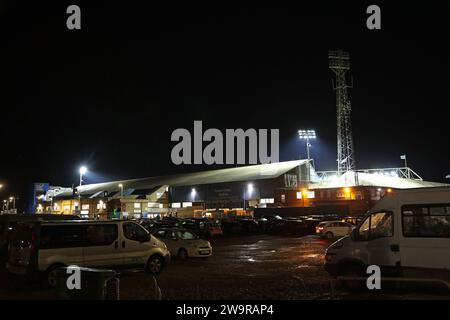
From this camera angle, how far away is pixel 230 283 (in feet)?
41.0

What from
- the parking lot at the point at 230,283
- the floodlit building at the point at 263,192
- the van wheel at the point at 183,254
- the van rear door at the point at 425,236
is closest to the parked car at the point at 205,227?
the van wheel at the point at 183,254

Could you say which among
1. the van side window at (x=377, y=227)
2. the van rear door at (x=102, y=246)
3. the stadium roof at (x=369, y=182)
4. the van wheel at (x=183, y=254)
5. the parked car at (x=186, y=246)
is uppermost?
the stadium roof at (x=369, y=182)

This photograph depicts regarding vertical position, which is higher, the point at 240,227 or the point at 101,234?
the point at 101,234

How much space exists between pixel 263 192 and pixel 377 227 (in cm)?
5604

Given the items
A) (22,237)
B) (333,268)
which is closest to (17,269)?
(22,237)

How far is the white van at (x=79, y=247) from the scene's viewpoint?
12328mm

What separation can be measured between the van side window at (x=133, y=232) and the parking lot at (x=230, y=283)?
110 cm

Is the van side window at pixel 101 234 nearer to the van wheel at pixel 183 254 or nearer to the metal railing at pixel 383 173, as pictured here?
the van wheel at pixel 183 254

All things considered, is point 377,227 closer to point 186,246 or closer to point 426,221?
point 426,221
